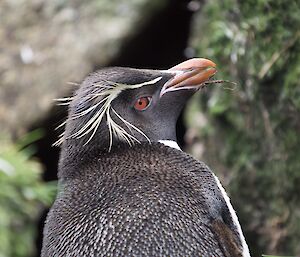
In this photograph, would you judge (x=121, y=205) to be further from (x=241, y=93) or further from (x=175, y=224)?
(x=241, y=93)

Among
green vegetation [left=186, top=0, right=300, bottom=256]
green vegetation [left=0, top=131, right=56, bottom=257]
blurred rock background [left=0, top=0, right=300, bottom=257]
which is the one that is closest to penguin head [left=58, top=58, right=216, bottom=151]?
blurred rock background [left=0, top=0, right=300, bottom=257]

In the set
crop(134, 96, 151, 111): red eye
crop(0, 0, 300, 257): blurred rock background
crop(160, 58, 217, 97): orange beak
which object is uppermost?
crop(160, 58, 217, 97): orange beak

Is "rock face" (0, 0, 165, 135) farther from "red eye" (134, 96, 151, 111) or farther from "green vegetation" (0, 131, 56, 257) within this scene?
"red eye" (134, 96, 151, 111)

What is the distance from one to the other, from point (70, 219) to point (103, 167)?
22 centimetres

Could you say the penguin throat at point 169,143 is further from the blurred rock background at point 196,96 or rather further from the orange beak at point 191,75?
the blurred rock background at point 196,96

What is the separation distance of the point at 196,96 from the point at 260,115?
92 centimetres

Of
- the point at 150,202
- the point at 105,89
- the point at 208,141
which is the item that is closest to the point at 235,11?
the point at 208,141

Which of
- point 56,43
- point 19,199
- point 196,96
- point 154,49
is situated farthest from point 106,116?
point 154,49

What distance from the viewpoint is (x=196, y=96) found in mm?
4777

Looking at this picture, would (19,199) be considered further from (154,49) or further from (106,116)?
(106,116)

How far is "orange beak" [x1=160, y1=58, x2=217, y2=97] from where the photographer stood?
9.52 ft

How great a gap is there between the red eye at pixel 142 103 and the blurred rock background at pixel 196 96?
18.3 inches

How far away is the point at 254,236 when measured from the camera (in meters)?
4.04

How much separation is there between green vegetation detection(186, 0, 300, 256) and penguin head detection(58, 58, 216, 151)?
2.61 ft
